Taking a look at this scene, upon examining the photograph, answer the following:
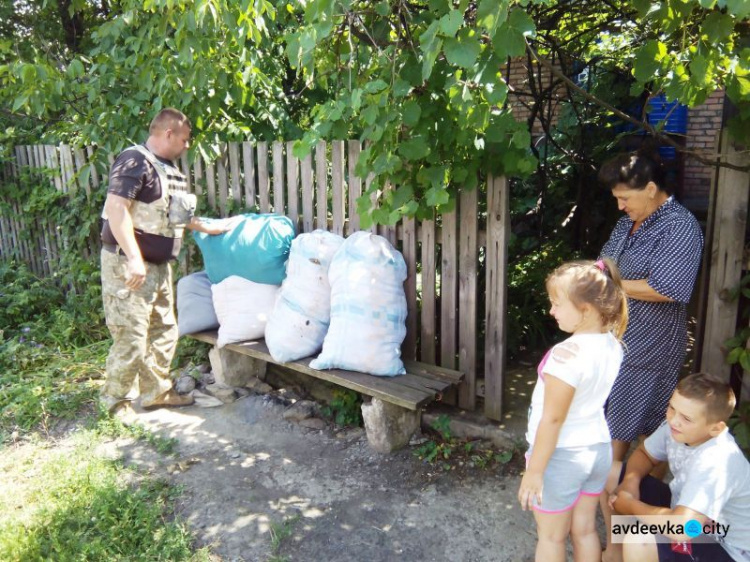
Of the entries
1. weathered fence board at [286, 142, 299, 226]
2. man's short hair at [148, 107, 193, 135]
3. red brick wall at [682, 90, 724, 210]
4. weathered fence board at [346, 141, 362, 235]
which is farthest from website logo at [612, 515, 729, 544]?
red brick wall at [682, 90, 724, 210]

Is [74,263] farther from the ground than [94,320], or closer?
farther from the ground

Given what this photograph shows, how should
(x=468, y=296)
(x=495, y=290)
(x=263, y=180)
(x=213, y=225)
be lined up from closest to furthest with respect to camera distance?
(x=495, y=290)
(x=468, y=296)
(x=213, y=225)
(x=263, y=180)

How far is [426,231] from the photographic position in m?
3.65

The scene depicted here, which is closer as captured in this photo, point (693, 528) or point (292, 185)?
point (693, 528)

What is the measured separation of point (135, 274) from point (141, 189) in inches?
20.2

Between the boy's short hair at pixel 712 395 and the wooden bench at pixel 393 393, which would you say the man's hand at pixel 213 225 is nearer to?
the wooden bench at pixel 393 393

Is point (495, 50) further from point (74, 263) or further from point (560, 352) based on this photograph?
Result: point (74, 263)

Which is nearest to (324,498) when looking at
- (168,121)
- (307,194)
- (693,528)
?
(693,528)

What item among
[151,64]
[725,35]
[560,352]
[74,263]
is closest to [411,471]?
[560,352]

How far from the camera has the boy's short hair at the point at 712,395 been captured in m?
2.05

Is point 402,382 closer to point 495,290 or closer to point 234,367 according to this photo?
point 495,290

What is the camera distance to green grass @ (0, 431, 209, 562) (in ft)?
8.90

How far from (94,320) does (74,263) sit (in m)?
0.64

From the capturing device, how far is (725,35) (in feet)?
7.32
